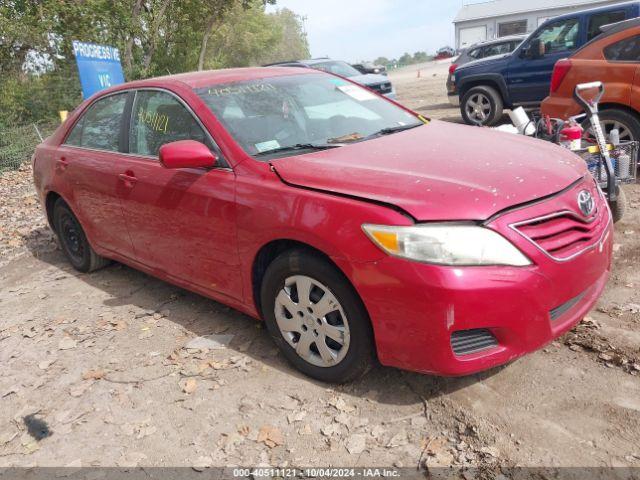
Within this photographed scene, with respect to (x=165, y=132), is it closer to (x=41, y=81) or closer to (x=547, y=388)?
(x=547, y=388)

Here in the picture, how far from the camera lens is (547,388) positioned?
280 centimetres

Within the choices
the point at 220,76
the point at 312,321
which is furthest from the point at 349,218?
the point at 220,76

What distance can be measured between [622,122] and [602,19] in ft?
11.4

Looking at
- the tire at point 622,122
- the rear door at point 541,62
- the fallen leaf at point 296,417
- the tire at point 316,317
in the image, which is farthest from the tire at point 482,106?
the fallen leaf at point 296,417

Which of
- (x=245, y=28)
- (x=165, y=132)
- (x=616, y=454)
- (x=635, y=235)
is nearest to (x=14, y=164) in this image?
(x=165, y=132)

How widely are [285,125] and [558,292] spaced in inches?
74.2

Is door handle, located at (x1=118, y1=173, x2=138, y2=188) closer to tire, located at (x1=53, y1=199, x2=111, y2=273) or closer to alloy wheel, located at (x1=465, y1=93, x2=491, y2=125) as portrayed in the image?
tire, located at (x1=53, y1=199, x2=111, y2=273)

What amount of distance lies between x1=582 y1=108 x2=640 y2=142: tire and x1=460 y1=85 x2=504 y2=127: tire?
415 cm

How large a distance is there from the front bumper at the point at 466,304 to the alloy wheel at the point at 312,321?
10.0 inches

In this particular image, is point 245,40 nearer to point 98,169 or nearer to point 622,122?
point 622,122

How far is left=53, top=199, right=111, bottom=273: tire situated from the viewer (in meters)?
5.02

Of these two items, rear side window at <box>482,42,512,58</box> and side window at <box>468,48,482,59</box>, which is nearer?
rear side window at <box>482,42,512,58</box>

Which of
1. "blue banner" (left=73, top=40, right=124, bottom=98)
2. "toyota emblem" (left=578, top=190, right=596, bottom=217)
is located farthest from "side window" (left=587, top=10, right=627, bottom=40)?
"blue banner" (left=73, top=40, right=124, bottom=98)

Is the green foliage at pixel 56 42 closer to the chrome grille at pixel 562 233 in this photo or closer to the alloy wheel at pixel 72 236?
the alloy wheel at pixel 72 236
